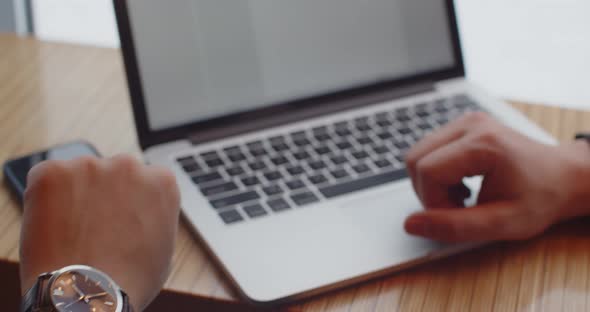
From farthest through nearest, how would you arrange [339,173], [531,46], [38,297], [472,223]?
[531,46] < [339,173] < [472,223] < [38,297]

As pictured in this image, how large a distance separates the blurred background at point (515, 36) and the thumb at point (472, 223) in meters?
0.79

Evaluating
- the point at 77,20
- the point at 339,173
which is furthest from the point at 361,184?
the point at 77,20

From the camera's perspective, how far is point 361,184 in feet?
2.28

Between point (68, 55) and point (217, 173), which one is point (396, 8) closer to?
point (217, 173)

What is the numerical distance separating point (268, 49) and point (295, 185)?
0.17m

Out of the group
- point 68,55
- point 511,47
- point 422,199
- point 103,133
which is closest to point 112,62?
point 68,55

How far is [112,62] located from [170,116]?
9.8 inches

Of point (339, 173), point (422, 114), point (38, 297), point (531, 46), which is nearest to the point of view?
point (38, 297)

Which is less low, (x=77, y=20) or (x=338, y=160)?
(x=77, y=20)

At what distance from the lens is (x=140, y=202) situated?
0.58 metres

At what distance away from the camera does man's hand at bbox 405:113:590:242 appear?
616mm

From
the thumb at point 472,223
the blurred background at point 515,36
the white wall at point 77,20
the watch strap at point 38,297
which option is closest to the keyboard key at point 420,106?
the thumb at point 472,223

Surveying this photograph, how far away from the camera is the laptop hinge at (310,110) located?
759mm

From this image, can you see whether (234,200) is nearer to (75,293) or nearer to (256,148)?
(256,148)
